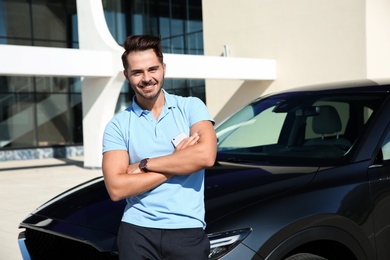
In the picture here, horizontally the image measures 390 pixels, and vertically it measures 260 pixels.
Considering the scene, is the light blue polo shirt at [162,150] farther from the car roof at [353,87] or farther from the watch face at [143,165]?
the car roof at [353,87]

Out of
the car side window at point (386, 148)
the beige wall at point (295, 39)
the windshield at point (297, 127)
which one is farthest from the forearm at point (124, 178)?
the beige wall at point (295, 39)

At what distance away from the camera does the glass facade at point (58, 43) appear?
2177 centimetres

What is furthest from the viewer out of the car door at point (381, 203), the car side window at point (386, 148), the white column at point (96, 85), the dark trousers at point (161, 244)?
the white column at point (96, 85)

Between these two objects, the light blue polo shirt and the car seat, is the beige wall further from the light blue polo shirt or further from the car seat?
the light blue polo shirt

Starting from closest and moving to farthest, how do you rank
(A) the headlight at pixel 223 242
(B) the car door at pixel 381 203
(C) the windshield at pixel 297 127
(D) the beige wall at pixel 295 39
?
(A) the headlight at pixel 223 242
(B) the car door at pixel 381 203
(C) the windshield at pixel 297 127
(D) the beige wall at pixel 295 39

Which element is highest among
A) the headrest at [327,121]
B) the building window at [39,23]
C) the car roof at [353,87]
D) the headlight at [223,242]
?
the building window at [39,23]

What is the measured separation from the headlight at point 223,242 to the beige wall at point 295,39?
480 inches

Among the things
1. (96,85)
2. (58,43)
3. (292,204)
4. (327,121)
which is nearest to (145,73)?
(292,204)

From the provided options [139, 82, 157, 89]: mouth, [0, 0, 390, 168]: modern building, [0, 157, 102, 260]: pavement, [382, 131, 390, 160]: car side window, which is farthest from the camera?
[0, 0, 390, 168]: modern building

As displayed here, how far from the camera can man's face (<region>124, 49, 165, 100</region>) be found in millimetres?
2314

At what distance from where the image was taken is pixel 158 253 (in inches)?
89.3

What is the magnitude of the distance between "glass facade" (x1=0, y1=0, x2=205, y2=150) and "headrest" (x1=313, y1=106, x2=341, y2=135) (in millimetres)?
19144

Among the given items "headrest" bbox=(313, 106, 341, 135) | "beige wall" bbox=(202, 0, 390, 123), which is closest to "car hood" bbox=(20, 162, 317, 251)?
"headrest" bbox=(313, 106, 341, 135)

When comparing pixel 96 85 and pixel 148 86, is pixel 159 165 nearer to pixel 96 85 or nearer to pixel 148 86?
pixel 148 86
